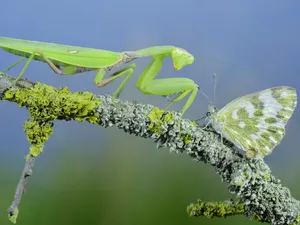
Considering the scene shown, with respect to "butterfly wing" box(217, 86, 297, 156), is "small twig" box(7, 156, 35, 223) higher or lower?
lower

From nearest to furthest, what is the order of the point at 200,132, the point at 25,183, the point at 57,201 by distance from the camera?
the point at 25,183, the point at 200,132, the point at 57,201

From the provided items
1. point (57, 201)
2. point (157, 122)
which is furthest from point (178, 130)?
point (57, 201)

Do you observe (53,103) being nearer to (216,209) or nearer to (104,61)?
(104,61)

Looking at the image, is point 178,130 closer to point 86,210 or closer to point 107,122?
point 107,122

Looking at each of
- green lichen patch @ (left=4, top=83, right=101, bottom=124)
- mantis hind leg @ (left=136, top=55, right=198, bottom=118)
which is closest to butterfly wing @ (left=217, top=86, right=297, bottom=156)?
mantis hind leg @ (left=136, top=55, right=198, bottom=118)

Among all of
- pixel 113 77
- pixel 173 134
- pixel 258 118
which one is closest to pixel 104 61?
pixel 113 77

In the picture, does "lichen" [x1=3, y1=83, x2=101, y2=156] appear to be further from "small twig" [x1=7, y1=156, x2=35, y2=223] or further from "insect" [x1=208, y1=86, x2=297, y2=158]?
"insect" [x1=208, y1=86, x2=297, y2=158]
